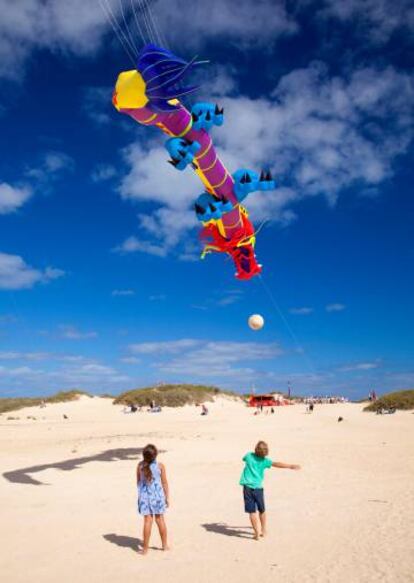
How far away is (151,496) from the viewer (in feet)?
23.5

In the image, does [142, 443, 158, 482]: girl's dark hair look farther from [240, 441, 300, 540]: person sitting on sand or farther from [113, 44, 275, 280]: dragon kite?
[113, 44, 275, 280]: dragon kite

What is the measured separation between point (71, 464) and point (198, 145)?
10.8 meters

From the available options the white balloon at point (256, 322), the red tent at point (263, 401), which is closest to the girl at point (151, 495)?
the white balloon at point (256, 322)

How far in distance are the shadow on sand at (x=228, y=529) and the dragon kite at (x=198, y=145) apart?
8.54 metres

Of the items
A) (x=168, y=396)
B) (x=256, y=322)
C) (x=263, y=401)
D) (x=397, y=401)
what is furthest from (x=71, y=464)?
(x=263, y=401)

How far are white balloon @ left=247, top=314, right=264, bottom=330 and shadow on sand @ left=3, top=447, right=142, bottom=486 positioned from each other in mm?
6298

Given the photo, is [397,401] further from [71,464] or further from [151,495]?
[151,495]

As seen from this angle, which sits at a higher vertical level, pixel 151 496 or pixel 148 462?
pixel 148 462

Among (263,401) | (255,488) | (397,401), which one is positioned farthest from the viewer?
(263,401)

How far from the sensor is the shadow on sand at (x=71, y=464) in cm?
1344

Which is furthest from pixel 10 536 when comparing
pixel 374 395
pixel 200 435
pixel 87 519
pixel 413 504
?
pixel 374 395

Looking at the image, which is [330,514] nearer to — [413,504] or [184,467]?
[413,504]

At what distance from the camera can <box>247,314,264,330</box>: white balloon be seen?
17828mm

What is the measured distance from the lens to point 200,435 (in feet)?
82.6
